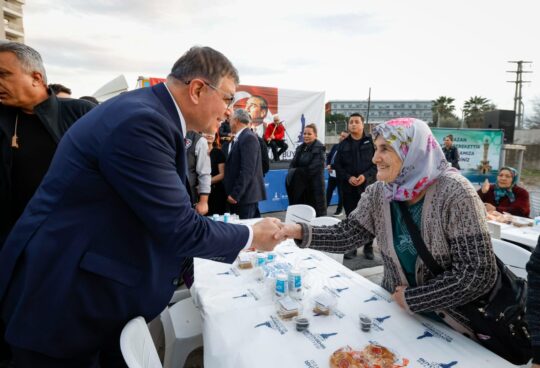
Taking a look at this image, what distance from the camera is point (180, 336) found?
2.09 metres

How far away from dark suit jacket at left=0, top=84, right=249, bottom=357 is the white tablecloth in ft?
1.45

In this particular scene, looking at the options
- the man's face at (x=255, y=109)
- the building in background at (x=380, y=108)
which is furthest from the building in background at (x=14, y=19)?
the building in background at (x=380, y=108)

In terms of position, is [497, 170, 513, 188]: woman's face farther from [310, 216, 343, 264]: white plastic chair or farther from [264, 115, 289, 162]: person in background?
[264, 115, 289, 162]: person in background

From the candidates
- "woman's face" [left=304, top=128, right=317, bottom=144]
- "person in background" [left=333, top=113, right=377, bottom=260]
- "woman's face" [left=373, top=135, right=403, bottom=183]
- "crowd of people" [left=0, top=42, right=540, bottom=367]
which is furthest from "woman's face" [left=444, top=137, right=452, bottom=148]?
"woman's face" [left=373, top=135, right=403, bottom=183]

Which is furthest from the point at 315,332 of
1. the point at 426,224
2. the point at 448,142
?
the point at 448,142

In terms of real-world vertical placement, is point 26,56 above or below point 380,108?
below

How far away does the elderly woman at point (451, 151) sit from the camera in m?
9.88

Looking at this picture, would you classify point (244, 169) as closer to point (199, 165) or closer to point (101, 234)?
point (199, 165)

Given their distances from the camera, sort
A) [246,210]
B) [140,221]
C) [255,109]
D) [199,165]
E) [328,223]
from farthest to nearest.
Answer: [255,109], [246,210], [199,165], [328,223], [140,221]

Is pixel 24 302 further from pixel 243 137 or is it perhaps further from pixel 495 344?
pixel 243 137

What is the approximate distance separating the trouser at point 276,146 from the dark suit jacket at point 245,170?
421 centimetres

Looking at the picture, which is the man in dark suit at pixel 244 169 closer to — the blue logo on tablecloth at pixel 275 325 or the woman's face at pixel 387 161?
the woman's face at pixel 387 161

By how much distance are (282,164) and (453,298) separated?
746 cm

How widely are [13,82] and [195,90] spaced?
1377mm
